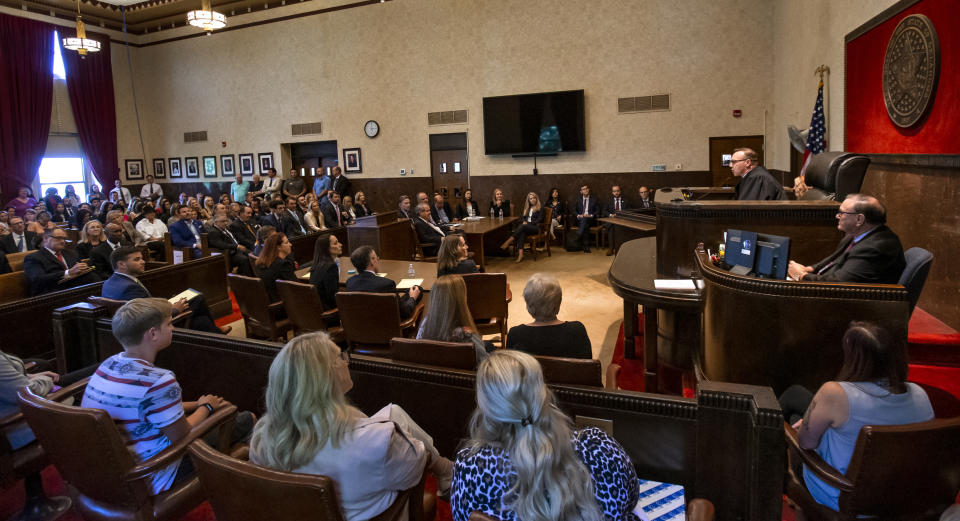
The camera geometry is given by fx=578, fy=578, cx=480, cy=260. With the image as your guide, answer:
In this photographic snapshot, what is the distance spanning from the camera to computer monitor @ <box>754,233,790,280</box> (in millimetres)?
2846

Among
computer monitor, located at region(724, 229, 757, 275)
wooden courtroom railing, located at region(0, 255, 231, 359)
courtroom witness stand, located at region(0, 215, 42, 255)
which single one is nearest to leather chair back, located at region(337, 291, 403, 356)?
wooden courtroom railing, located at region(0, 255, 231, 359)

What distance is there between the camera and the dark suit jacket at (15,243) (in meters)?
7.40

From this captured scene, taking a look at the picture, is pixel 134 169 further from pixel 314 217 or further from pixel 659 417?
pixel 659 417

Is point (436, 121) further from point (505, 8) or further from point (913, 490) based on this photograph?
point (913, 490)

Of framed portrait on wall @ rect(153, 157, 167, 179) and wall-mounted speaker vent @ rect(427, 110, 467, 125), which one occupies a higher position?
wall-mounted speaker vent @ rect(427, 110, 467, 125)

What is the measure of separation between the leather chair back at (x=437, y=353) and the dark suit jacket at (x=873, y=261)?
1.91 m

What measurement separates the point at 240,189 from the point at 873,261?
13.1m

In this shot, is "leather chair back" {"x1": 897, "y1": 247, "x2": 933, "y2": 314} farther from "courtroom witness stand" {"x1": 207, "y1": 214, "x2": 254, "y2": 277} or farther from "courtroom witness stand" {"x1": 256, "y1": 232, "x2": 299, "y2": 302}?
"courtroom witness stand" {"x1": 207, "y1": 214, "x2": 254, "y2": 277}

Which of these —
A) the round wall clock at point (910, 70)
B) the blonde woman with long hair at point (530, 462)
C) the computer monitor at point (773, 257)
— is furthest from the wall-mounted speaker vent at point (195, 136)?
the blonde woman with long hair at point (530, 462)

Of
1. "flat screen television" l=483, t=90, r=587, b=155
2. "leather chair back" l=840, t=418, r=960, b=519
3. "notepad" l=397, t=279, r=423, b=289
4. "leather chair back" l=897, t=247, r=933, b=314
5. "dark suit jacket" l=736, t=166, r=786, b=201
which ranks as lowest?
"leather chair back" l=840, t=418, r=960, b=519

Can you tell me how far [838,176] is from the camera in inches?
159

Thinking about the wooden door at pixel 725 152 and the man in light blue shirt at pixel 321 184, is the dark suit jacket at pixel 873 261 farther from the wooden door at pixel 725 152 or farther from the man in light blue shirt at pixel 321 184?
the man in light blue shirt at pixel 321 184

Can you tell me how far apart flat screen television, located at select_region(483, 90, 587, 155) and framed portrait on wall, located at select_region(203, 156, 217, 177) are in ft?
24.0

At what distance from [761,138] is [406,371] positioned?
9387 millimetres
